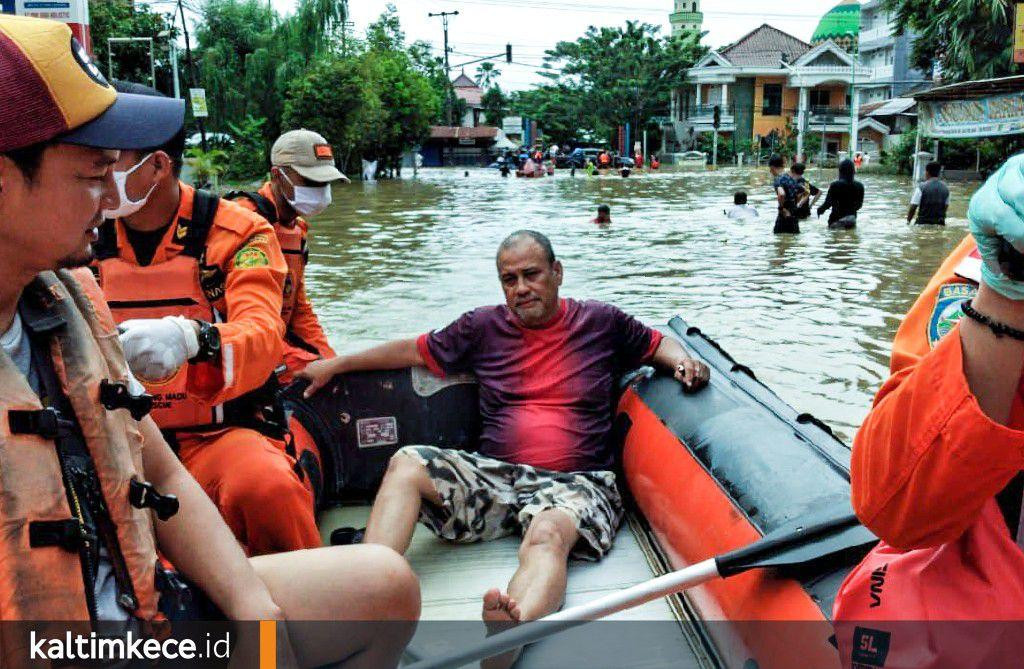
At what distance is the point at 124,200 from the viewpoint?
8.58 feet

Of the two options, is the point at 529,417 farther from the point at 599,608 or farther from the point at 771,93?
A: the point at 771,93

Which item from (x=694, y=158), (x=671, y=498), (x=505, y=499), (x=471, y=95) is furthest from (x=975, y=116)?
(x=471, y=95)

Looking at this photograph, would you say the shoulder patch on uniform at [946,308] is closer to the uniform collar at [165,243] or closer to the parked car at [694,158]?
the uniform collar at [165,243]

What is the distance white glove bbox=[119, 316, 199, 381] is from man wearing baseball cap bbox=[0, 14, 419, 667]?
214 millimetres

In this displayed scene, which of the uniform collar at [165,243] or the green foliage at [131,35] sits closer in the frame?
the uniform collar at [165,243]

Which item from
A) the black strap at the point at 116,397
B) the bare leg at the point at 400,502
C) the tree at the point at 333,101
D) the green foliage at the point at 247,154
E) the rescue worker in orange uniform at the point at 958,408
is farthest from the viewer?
the green foliage at the point at 247,154

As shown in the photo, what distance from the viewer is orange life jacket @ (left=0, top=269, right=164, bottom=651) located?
51.1 inches

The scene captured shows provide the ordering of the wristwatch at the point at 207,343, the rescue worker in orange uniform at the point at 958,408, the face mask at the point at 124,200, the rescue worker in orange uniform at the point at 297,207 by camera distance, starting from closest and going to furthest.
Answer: the rescue worker in orange uniform at the point at 958,408, the wristwatch at the point at 207,343, the face mask at the point at 124,200, the rescue worker in orange uniform at the point at 297,207

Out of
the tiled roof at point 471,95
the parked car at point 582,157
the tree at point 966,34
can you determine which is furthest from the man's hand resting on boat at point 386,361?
the tiled roof at point 471,95

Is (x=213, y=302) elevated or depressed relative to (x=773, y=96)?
depressed

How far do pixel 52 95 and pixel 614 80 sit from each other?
2431 inches

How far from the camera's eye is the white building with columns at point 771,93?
54.5 m

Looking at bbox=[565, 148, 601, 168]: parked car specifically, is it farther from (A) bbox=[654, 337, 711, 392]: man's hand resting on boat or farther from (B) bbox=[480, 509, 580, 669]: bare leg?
(B) bbox=[480, 509, 580, 669]: bare leg

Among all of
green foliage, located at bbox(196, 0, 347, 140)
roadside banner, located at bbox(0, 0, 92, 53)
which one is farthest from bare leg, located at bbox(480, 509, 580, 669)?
green foliage, located at bbox(196, 0, 347, 140)
